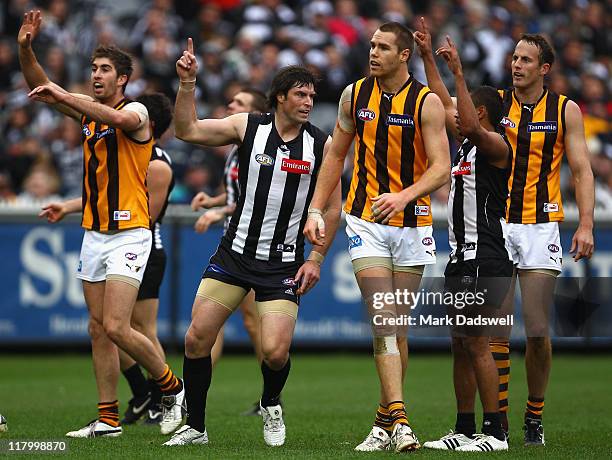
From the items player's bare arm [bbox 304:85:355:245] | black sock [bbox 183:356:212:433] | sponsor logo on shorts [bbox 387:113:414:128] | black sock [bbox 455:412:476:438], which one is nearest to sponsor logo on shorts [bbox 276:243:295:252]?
player's bare arm [bbox 304:85:355:245]

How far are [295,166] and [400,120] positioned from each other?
756 mm

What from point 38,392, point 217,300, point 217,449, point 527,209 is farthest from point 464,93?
point 38,392

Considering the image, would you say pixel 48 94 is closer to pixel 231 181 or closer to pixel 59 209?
pixel 59 209

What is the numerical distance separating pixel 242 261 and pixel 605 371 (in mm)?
7008

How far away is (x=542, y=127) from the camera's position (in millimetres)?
7863

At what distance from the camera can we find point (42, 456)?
6.62 meters

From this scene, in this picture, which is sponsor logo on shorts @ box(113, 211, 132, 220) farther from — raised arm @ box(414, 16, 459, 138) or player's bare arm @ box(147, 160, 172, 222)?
raised arm @ box(414, 16, 459, 138)

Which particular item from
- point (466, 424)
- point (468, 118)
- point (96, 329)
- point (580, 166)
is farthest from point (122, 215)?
point (580, 166)

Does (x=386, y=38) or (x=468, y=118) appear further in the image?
(x=386, y=38)

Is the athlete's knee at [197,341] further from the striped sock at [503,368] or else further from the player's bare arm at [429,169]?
the striped sock at [503,368]

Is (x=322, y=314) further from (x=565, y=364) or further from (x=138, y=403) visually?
(x=138, y=403)

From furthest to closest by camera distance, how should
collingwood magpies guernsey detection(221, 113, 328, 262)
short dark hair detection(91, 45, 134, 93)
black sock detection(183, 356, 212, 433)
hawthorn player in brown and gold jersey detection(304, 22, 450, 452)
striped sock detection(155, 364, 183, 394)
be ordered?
striped sock detection(155, 364, 183, 394) < short dark hair detection(91, 45, 134, 93) < collingwood magpies guernsey detection(221, 113, 328, 262) < black sock detection(183, 356, 212, 433) < hawthorn player in brown and gold jersey detection(304, 22, 450, 452)

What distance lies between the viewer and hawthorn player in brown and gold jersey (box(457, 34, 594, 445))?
25.5 ft

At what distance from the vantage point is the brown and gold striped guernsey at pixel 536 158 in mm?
7871
